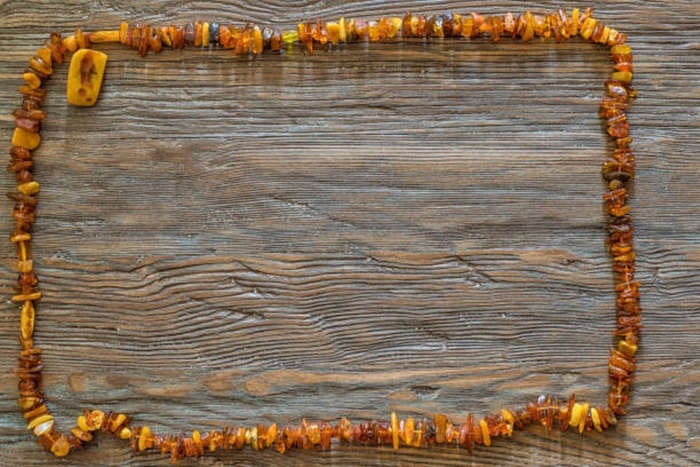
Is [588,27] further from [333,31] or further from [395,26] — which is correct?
[333,31]

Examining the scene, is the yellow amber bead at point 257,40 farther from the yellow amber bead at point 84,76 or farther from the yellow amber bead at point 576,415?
the yellow amber bead at point 576,415

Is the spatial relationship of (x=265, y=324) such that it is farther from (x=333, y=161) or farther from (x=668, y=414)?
(x=668, y=414)

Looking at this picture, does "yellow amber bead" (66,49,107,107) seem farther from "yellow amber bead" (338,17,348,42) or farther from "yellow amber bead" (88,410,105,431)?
"yellow amber bead" (88,410,105,431)

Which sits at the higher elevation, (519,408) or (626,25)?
(626,25)

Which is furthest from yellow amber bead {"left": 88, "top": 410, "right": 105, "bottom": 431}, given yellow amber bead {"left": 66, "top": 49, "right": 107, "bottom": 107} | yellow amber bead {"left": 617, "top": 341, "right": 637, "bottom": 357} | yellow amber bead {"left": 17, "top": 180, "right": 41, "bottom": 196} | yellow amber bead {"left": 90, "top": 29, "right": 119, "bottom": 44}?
yellow amber bead {"left": 617, "top": 341, "right": 637, "bottom": 357}

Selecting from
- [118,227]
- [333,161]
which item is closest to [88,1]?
[118,227]

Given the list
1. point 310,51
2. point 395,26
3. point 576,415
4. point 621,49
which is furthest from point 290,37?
point 576,415
